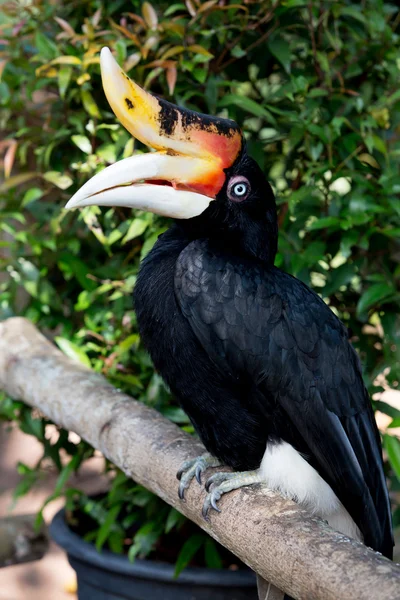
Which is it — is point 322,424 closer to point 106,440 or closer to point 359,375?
point 359,375

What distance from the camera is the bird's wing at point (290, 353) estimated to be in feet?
4.56

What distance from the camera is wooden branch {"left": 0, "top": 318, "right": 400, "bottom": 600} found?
1021 millimetres

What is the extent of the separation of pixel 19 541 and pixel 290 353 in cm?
162

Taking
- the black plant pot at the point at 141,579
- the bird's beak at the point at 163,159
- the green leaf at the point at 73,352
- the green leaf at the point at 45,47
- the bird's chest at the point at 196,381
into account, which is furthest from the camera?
the green leaf at the point at 73,352

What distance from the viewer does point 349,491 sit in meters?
1.42

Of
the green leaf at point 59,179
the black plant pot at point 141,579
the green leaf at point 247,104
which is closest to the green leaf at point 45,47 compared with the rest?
the green leaf at point 59,179

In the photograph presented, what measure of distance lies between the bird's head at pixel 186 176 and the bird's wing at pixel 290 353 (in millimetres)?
91

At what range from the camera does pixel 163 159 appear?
4.62 ft

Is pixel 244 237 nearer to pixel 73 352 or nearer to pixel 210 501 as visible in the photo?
pixel 210 501

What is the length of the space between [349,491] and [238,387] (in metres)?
0.27

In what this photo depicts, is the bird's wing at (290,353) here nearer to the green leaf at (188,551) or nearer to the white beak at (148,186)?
the white beak at (148,186)

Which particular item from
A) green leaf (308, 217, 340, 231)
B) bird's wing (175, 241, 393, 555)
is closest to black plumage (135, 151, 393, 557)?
bird's wing (175, 241, 393, 555)

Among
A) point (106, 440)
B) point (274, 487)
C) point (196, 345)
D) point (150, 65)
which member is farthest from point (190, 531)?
point (150, 65)

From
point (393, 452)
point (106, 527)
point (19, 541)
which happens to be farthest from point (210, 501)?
point (19, 541)
